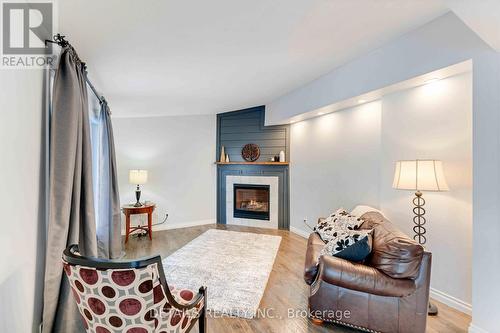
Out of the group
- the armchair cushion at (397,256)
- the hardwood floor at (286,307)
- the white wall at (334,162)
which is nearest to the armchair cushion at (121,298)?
the hardwood floor at (286,307)

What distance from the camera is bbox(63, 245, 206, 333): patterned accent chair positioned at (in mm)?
1057

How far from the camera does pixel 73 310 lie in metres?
1.73

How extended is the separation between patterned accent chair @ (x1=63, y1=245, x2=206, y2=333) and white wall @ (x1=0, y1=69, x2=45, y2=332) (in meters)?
0.38

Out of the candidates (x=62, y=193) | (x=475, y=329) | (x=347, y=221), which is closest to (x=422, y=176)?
(x=347, y=221)

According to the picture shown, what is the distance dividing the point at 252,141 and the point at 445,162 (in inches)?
139

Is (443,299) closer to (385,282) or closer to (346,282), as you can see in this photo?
(385,282)

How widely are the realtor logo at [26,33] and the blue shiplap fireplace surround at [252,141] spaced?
387 centimetres

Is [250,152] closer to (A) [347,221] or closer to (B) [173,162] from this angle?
(B) [173,162]

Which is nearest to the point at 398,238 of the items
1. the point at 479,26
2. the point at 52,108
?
the point at 479,26

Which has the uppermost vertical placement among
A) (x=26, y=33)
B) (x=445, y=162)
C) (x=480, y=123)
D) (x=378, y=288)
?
(x=26, y=33)

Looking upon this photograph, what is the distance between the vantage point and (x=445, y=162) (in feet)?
7.98

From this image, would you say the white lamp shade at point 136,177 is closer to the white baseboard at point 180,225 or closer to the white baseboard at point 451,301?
the white baseboard at point 180,225

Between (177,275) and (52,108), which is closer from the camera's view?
(52,108)

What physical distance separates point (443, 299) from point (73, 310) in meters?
3.31
